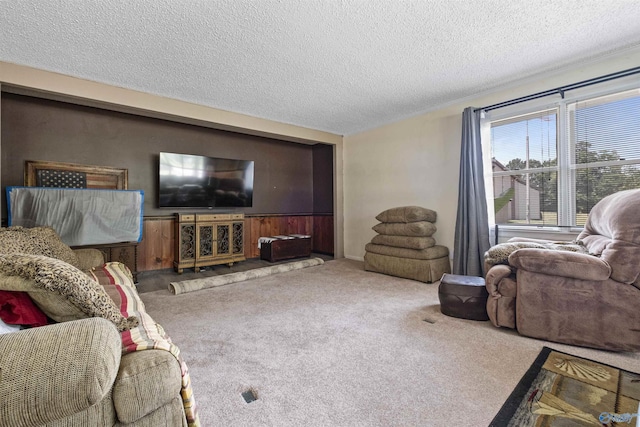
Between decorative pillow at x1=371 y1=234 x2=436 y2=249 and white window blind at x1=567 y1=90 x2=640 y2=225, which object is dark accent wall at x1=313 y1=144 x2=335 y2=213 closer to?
decorative pillow at x1=371 y1=234 x2=436 y2=249

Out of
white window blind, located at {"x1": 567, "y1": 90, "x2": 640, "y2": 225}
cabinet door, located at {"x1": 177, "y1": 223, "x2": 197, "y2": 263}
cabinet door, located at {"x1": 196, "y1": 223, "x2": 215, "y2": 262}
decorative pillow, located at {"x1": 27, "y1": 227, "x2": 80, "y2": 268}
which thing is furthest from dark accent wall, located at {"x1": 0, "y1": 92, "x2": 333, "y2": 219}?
white window blind, located at {"x1": 567, "y1": 90, "x2": 640, "y2": 225}

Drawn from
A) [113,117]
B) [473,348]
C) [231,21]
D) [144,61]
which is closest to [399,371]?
[473,348]

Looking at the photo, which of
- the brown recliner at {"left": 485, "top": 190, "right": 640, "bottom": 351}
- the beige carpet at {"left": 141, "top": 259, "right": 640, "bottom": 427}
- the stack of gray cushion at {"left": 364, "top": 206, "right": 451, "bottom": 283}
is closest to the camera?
the beige carpet at {"left": 141, "top": 259, "right": 640, "bottom": 427}

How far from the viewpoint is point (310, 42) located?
93.5 inches

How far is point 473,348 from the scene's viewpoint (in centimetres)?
191

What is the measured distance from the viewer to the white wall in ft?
10.4

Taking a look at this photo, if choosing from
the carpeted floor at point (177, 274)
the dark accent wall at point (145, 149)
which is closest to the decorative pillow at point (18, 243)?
the carpeted floor at point (177, 274)

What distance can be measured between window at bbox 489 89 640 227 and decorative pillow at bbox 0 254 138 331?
3.87m

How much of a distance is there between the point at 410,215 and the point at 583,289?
2.02m

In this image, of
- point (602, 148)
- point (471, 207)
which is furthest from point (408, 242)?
point (602, 148)

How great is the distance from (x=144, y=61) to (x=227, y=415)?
9.88 feet

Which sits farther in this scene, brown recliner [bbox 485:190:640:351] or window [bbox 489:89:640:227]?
window [bbox 489:89:640:227]

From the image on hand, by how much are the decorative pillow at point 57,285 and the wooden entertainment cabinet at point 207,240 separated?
321cm

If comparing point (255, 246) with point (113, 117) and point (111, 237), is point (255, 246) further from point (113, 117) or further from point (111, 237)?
point (113, 117)
